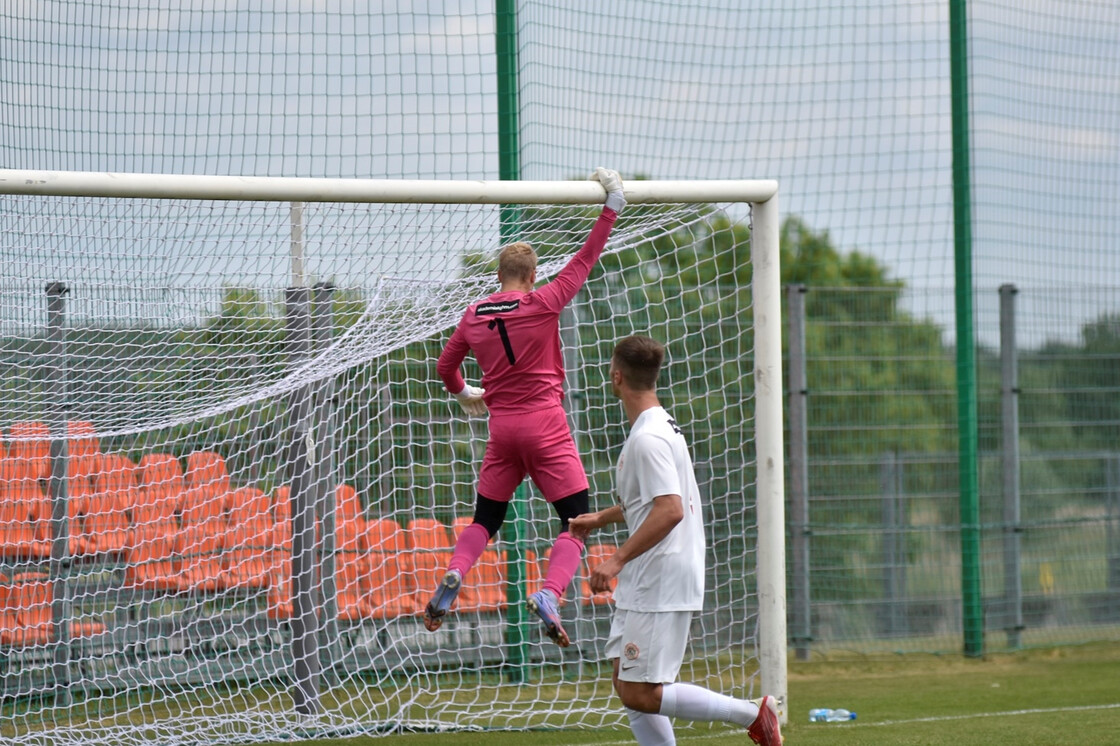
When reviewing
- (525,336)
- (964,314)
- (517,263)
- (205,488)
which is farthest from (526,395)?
(964,314)

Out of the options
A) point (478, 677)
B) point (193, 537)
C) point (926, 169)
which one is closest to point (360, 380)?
point (193, 537)

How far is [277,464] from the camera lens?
7188 mm

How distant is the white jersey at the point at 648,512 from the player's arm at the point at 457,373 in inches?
55.3

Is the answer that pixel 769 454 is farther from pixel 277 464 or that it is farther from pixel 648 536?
pixel 277 464

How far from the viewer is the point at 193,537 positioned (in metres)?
7.12

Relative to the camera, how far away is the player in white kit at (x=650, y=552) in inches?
167

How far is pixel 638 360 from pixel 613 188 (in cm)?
159

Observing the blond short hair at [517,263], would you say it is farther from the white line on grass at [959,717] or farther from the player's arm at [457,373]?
the white line on grass at [959,717]

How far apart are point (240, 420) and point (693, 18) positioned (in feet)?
14.0

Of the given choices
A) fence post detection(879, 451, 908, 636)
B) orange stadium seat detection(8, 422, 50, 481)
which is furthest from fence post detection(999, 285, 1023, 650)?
orange stadium seat detection(8, 422, 50, 481)

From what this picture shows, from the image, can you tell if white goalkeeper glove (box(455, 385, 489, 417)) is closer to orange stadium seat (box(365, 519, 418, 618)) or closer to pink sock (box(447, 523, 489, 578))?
pink sock (box(447, 523, 489, 578))

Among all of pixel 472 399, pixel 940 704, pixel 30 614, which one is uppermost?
pixel 472 399

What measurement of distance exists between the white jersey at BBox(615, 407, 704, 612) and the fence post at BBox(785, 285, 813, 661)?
4747 millimetres

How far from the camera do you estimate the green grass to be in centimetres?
601
